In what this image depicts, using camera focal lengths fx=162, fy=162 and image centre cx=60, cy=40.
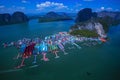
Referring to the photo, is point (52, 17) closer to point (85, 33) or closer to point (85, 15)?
point (85, 15)

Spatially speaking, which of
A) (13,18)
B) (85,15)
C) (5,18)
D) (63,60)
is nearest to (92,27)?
(85,15)

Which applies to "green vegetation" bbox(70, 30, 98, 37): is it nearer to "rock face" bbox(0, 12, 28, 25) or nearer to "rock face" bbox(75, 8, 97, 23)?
"rock face" bbox(75, 8, 97, 23)

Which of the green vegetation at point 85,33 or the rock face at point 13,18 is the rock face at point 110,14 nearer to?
the green vegetation at point 85,33

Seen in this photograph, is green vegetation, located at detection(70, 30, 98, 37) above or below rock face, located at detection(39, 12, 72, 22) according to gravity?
below

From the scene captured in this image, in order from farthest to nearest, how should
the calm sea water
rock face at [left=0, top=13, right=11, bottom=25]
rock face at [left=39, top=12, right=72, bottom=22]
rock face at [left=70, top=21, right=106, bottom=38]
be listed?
1. rock face at [left=39, top=12, right=72, bottom=22]
2. rock face at [left=70, top=21, right=106, bottom=38]
3. rock face at [left=0, top=13, right=11, bottom=25]
4. the calm sea water

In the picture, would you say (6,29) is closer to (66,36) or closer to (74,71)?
(66,36)

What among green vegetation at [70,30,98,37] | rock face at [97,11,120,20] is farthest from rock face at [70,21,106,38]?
rock face at [97,11,120,20]

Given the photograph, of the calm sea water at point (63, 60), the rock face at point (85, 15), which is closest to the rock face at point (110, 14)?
the rock face at point (85, 15)
